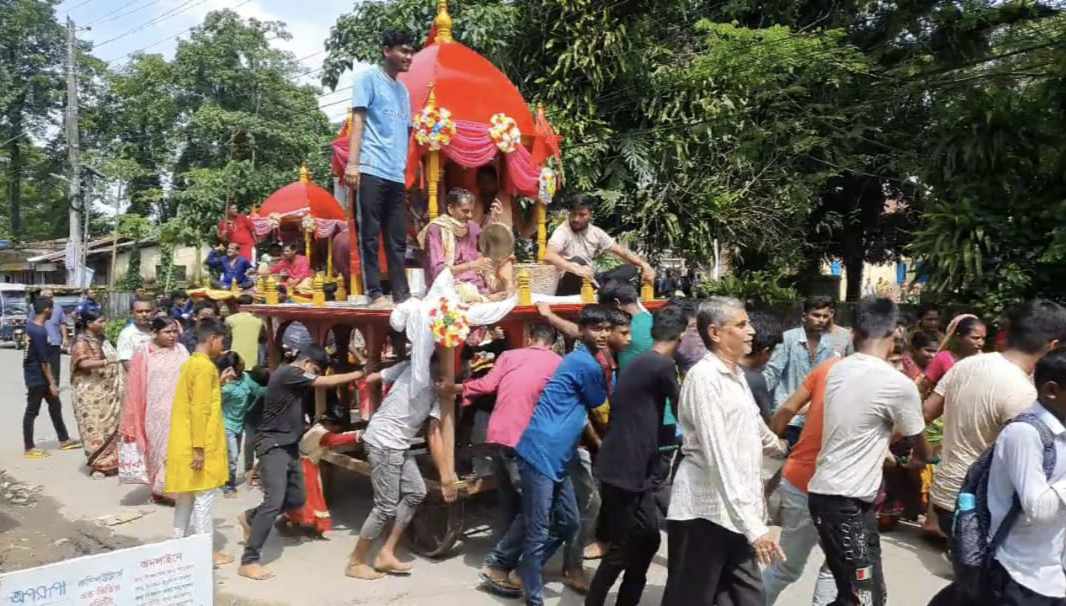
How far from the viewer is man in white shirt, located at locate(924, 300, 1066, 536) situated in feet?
12.7

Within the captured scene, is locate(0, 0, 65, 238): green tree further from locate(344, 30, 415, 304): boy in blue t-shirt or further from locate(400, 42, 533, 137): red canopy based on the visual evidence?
locate(344, 30, 415, 304): boy in blue t-shirt

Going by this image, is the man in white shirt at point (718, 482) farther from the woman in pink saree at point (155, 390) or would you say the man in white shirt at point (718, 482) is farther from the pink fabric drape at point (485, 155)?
the woman in pink saree at point (155, 390)

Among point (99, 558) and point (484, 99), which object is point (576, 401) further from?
point (484, 99)

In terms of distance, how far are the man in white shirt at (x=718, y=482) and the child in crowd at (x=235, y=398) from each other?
4966 millimetres

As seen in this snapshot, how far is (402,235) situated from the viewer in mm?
6469

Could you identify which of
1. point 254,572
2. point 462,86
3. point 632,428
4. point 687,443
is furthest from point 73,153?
point 687,443

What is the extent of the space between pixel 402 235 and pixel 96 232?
117 feet

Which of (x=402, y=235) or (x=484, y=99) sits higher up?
(x=484, y=99)

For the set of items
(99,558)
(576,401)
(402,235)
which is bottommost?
(99,558)

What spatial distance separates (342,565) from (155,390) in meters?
2.33

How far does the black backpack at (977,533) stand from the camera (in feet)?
9.59

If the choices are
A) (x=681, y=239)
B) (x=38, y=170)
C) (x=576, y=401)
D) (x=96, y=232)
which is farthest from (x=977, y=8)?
(x=38, y=170)

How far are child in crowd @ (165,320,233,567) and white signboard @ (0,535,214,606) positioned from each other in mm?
1729

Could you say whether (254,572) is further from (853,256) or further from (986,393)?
(853,256)
